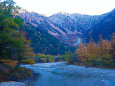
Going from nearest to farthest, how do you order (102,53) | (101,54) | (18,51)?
(18,51), (102,53), (101,54)

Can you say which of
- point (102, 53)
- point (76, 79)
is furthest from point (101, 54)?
point (76, 79)

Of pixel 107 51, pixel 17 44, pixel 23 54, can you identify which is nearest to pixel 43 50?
pixel 107 51

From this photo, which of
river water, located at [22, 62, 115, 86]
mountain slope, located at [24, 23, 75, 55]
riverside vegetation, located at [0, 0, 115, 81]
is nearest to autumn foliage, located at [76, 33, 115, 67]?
riverside vegetation, located at [0, 0, 115, 81]

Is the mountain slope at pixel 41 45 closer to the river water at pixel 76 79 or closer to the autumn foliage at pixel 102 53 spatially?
the autumn foliage at pixel 102 53

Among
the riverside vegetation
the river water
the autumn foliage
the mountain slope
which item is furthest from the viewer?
the mountain slope

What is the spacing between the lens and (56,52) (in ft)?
444

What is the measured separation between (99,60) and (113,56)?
14.2 feet

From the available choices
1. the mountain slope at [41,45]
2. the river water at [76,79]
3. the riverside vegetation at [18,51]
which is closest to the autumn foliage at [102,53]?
the riverside vegetation at [18,51]

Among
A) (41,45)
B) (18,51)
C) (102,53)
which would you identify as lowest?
(102,53)

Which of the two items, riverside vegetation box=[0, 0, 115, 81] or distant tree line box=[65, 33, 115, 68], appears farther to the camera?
distant tree line box=[65, 33, 115, 68]

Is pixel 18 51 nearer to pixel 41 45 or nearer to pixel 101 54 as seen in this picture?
pixel 101 54

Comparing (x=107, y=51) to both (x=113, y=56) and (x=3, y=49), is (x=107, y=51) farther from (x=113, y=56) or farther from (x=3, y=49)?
(x=3, y=49)

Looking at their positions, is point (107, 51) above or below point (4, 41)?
below

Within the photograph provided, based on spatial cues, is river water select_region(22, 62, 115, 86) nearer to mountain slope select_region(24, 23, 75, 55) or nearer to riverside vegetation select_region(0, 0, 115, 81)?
riverside vegetation select_region(0, 0, 115, 81)
